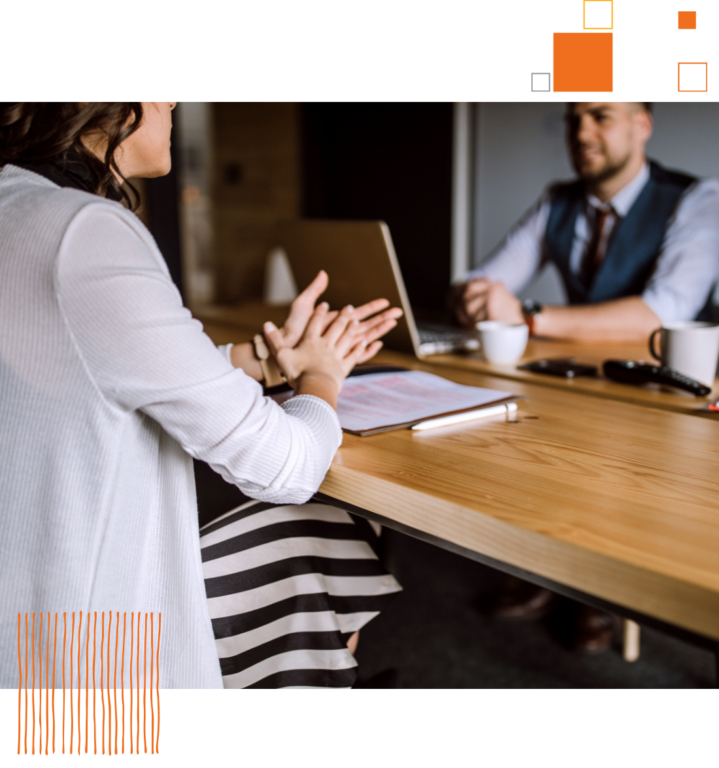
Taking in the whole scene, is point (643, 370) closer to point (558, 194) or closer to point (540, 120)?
point (558, 194)

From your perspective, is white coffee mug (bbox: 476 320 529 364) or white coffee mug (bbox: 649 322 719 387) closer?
white coffee mug (bbox: 649 322 719 387)

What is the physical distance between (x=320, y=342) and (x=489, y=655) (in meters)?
1.12

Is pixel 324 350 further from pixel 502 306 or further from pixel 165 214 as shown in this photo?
pixel 165 214

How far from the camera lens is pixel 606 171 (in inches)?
88.3

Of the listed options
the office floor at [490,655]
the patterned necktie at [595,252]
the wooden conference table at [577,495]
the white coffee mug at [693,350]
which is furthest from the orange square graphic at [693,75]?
the office floor at [490,655]

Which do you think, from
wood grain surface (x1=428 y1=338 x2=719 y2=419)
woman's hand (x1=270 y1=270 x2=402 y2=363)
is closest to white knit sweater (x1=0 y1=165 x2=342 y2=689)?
woman's hand (x1=270 y1=270 x2=402 y2=363)

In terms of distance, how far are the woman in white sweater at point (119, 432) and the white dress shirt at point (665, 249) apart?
1283mm

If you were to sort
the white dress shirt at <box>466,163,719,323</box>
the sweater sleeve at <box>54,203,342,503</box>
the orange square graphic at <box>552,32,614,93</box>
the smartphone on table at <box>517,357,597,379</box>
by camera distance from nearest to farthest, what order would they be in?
the sweater sleeve at <box>54,203,342,503</box> < the smartphone on table at <box>517,357,597,379</box> < the orange square graphic at <box>552,32,614,93</box> < the white dress shirt at <box>466,163,719,323</box>

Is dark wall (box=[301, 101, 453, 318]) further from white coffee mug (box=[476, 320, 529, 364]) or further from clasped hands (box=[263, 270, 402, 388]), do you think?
clasped hands (box=[263, 270, 402, 388])

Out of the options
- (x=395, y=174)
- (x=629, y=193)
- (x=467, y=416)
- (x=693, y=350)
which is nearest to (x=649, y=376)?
(x=693, y=350)

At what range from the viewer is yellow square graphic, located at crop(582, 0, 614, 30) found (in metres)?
1.54

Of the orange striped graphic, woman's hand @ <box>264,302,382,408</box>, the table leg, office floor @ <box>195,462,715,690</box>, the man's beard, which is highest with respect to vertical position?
the man's beard

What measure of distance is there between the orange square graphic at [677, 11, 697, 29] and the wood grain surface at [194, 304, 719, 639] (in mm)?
1279

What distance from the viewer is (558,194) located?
246cm
